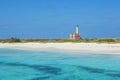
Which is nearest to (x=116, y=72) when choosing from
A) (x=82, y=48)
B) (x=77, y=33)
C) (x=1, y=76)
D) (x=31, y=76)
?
(x=31, y=76)

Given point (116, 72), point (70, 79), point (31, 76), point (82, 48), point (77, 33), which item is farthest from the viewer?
point (77, 33)

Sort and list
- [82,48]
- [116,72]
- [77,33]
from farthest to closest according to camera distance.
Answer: [77,33] < [82,48] < [116,72]

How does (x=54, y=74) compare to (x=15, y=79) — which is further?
(x=54, y=74)

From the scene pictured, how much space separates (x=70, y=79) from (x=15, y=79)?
2401mm

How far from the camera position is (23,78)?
12.9 metres

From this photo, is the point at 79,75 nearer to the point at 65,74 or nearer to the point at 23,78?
the point at 65,74

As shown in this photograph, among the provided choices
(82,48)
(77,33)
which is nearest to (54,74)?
(82,48)

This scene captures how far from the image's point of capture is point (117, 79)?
41.7 feet

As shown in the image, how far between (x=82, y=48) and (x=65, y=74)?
17892 millimetres

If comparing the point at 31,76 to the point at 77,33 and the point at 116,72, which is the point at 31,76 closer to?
the point at 116,72

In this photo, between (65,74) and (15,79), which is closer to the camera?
(15,79)

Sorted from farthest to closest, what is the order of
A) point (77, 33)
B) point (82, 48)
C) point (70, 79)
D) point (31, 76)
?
1. point (77, 33)
2. point (82, 48)
3. point (31, 76)
4. point (70, 79)

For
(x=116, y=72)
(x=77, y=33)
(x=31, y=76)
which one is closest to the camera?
(x=31, y=76)

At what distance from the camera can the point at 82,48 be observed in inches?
1254
